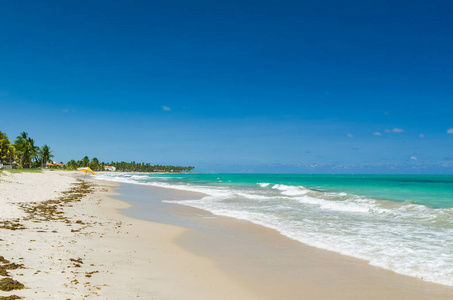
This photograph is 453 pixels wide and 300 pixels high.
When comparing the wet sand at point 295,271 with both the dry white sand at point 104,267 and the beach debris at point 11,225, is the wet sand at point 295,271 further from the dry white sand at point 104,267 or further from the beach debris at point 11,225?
the beach debris at point 11,225

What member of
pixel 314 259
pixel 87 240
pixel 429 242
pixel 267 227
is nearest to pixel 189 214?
pixel 267 227

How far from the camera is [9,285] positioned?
18.0ft

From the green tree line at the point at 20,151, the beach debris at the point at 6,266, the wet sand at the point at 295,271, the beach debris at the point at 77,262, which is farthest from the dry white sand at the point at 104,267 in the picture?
the green tree line at the point at 20,151

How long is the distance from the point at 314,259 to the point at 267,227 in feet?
18.3

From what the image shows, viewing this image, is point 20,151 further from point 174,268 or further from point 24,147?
point 174,268

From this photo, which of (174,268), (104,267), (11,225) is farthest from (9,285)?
(11,225)

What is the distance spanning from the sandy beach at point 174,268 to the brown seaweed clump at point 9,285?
0.02 metres

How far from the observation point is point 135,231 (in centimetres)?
1292

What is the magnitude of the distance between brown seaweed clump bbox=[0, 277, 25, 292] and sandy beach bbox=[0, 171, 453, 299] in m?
0.02

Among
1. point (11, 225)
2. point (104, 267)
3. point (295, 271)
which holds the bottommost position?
point (295, 271)

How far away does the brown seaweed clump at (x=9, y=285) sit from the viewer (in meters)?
5.39

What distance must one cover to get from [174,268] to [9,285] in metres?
3.69

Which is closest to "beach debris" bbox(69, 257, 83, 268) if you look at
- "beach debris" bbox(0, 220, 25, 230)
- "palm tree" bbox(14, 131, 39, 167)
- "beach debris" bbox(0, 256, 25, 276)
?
"beach debris" bbox(0, 256, 25, 276)

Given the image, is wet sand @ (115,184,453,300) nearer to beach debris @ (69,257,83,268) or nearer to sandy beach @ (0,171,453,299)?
sandy beach @ (0,171,453,299)
